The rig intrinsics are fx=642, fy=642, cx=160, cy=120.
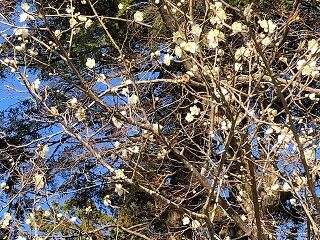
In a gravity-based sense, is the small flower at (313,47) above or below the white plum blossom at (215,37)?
below

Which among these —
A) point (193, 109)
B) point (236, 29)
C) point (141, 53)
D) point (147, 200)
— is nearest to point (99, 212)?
point (147, 200)

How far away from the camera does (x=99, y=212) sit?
23.5 feet

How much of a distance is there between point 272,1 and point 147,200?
2.73 metres

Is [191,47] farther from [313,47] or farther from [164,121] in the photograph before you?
[164,121]

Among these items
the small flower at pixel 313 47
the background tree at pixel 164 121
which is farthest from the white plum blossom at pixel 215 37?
the small flower at pixel 313 47

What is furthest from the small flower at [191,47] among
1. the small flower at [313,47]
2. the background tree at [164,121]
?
the small flower at [313,47]

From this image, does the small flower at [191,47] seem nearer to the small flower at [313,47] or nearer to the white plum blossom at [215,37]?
the white plum blossom at [215,37]

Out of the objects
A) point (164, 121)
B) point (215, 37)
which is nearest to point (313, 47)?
point (215, 37)

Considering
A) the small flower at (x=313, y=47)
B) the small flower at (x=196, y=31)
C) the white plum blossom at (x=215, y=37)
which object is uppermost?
the small flower at (x=196, y=31)

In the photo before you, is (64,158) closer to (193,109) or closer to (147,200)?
(147,200)

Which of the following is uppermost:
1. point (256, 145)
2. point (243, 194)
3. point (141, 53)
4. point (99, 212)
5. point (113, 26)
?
point (113, 26)

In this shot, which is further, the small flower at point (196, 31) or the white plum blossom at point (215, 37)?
the small flower at point (196, 31)

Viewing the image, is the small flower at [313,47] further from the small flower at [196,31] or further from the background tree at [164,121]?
the small flower at [196,31]

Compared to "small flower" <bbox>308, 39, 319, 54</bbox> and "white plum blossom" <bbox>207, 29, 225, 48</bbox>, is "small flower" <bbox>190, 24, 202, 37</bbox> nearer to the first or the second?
"white plum blossom" <bbox>207, 29, 225, 48</bbox>
